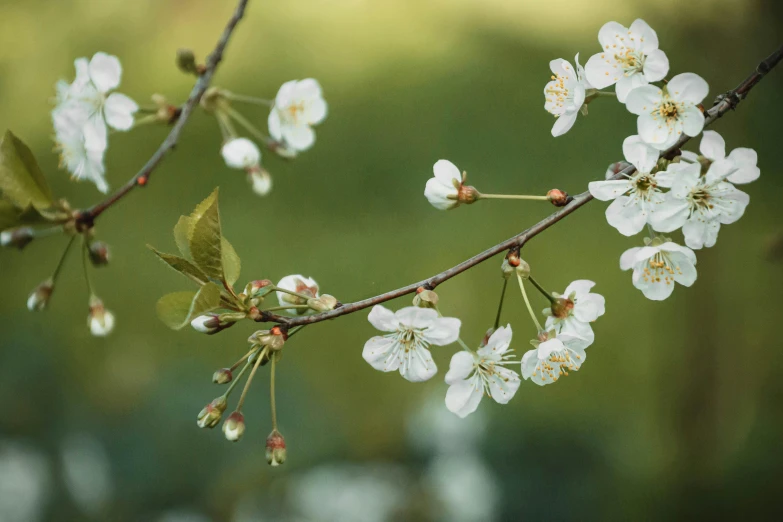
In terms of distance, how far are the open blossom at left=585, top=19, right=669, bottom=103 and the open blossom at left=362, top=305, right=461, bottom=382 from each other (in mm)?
225

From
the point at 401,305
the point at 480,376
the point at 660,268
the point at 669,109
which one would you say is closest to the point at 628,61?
the point at 669,109

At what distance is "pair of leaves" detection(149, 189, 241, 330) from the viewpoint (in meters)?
0.44

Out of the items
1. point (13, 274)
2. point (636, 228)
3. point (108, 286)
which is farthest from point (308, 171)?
point (636, 228)

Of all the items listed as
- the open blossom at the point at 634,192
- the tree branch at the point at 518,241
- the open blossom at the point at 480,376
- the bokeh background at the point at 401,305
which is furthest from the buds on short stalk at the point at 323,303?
the bokeh background at the point at 401,305

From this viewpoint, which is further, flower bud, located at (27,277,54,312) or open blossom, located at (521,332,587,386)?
flower bud, located at (27,277,54,312)

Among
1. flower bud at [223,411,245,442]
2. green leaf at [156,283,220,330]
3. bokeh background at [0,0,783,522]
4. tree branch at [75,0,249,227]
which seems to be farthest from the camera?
bokeh background at [0,0,783,522]

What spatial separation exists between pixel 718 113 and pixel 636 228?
4.1 inches

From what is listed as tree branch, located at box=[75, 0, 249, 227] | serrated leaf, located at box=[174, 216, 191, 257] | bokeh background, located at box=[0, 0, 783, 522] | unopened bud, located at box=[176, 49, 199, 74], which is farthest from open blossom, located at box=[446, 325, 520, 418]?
bokeh background, located at box=[0, 0, 783, 522]

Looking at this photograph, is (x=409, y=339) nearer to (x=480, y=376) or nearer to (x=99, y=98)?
(x=480, y=376)

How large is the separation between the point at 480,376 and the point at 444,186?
16cm

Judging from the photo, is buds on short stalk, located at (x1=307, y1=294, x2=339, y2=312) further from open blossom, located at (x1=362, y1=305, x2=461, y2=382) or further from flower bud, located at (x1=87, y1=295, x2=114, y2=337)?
flower bud, located at (x1=87, y1=295, x2=114, y2=337)

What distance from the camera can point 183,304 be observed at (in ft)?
1.52

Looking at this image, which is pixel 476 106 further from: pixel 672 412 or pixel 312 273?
pixel 672 412

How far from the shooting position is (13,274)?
5.87 ft
